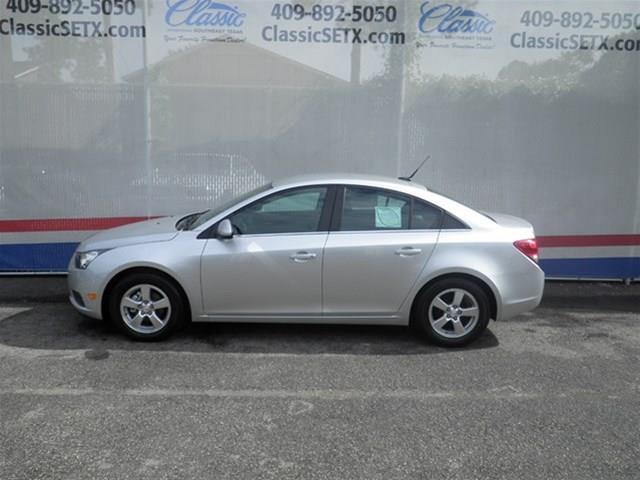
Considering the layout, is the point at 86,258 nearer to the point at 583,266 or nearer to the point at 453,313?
the point at 453,313

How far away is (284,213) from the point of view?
510 cm

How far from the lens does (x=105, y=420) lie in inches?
144

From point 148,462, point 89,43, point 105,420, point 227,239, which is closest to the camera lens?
point 148,462

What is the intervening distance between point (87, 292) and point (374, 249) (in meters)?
2.56

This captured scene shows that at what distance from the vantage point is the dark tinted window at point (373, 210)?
16.6ft

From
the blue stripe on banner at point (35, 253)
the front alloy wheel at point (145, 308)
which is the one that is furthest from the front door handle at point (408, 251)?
the blue stripe on banner at point (35, 253)

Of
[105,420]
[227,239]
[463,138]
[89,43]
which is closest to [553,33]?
[463,138]

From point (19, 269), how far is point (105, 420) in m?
4.92

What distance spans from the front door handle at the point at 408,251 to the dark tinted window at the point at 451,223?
34cm

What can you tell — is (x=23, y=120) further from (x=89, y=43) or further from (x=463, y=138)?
(x=463, y=138)

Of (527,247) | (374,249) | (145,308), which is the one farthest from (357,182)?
(145,308)

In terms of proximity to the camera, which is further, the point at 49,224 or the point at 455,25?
the point at 49,224

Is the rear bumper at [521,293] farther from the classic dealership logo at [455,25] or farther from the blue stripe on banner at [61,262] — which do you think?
the classic dealership logo at [455,25]

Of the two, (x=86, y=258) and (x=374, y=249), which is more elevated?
(x=374, y=249)
